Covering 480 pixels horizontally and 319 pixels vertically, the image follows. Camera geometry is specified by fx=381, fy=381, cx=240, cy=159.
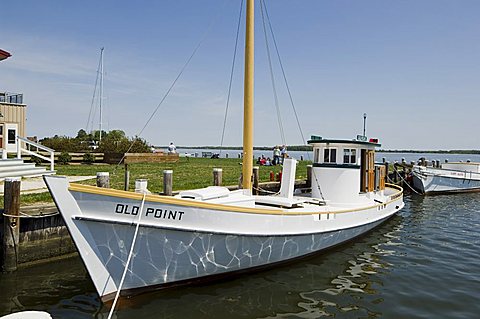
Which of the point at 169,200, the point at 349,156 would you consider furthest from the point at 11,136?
the point at 349,156

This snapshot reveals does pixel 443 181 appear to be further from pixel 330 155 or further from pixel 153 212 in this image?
pixel 153 212

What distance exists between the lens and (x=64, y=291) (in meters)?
7.45

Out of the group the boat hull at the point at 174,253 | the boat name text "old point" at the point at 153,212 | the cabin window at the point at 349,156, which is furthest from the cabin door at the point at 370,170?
the boat name text "old point" at the point at 153,212

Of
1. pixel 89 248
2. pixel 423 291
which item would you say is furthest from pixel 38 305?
pixel 423 291

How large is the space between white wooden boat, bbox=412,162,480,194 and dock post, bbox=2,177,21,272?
23711 mm

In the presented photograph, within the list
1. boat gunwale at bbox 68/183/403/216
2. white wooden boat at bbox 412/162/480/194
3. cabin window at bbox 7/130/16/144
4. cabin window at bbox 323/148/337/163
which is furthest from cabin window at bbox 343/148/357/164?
cabin window at bbox 7/130/16/144

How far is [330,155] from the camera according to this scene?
39.1 feet

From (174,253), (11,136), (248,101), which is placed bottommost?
(174,253)

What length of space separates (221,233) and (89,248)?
7.89 ft

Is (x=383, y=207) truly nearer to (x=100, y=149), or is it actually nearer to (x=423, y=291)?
(x=423, y=291)

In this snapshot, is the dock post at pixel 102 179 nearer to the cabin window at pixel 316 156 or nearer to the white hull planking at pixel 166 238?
the white hull planking at pixel 166 238

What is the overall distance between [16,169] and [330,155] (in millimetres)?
12415

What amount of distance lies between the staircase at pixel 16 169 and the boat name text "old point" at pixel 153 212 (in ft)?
34.9

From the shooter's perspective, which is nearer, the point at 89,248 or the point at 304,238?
the point at 89,248
